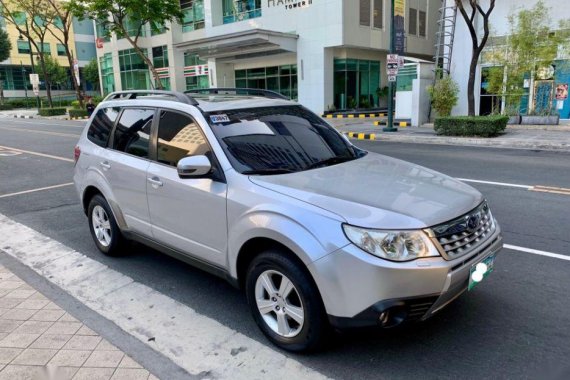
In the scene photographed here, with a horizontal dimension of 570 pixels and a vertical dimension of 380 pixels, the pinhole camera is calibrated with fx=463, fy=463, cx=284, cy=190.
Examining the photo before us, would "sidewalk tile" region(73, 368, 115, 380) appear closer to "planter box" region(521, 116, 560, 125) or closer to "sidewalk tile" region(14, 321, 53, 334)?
"sidewalk tile" region(14, 321, 53, 334)

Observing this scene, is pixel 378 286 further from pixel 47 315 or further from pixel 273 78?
pixel 273 78

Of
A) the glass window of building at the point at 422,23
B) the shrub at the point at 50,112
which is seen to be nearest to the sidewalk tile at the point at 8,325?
the glass window of building at the point at 422,23

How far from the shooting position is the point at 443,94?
1817cm

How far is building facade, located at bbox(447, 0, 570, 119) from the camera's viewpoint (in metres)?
17.8

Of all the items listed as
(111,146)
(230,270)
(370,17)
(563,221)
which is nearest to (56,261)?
(111,146)

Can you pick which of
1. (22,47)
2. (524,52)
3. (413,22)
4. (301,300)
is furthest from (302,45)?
(22,47)

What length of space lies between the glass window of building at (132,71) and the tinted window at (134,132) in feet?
140

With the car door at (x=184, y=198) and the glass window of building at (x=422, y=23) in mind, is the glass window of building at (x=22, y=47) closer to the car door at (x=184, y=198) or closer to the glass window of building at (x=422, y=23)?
the glass window of building at (x=422, y=23)

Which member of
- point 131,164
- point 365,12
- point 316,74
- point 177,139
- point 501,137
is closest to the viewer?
point 177,139

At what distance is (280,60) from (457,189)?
30.0 m

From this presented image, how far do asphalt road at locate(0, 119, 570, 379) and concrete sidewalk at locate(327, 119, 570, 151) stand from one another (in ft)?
20.4

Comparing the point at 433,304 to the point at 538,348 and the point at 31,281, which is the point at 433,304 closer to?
the point at 538,348

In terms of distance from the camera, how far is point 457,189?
3.51 meters

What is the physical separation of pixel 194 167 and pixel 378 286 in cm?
165
